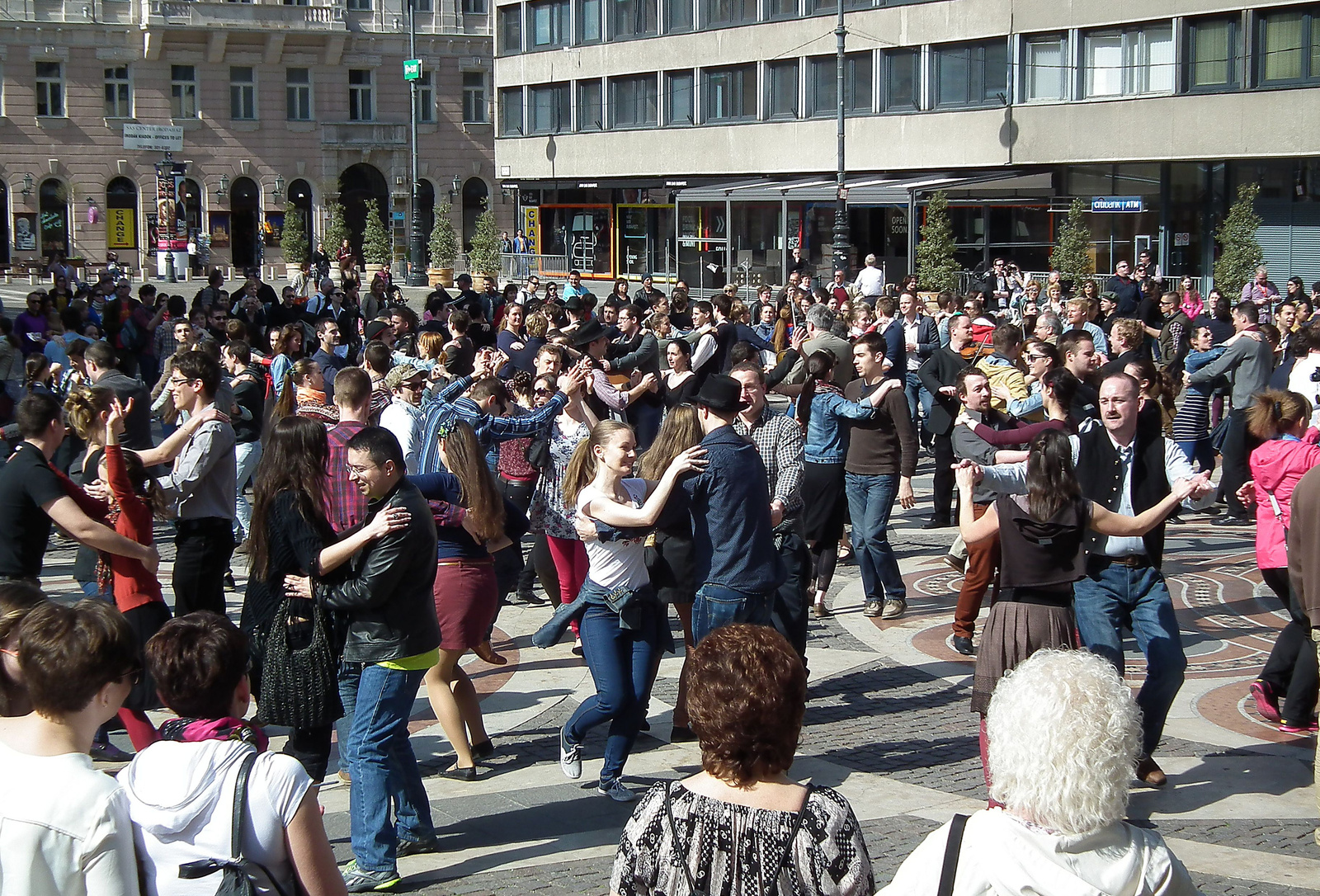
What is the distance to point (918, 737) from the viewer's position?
7.73 meters

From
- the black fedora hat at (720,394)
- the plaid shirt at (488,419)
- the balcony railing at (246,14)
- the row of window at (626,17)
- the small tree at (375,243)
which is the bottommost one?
the plaid shirt at (488,419)

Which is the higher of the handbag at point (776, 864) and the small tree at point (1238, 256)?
the small tree at point (1238, 256)

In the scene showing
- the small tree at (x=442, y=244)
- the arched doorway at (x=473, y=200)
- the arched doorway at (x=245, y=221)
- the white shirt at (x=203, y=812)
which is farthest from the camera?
the arched doorway at (x=473, y=200)

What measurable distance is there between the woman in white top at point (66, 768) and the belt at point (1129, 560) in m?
4.61

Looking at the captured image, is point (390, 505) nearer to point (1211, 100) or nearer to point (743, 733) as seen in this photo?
point (743, 733)

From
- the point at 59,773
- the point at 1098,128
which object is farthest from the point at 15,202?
the point at 59,773

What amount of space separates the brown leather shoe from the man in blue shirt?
207 cm

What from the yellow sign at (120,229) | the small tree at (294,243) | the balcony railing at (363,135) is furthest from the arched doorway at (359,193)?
the small tree at (294,243)

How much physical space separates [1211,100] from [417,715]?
34.6 m

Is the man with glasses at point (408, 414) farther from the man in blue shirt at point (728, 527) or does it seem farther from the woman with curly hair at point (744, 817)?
the woman with curly hair at point (744, 817)

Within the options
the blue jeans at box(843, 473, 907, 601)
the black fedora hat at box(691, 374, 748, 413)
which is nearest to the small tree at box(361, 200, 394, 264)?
the blue jeans at box(843, 473, 907, 601)

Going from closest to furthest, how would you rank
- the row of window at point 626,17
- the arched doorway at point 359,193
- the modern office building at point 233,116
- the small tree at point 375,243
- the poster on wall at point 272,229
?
1. the small tree at point 375,243
2. the row of window at point 626,17
3. the modern office building at point 233,116
4. the poster on wall at point 272,229
5. the arched doorway at point 359,193

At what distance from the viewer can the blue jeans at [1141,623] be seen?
21.9 ft

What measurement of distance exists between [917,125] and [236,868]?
1637 inches
